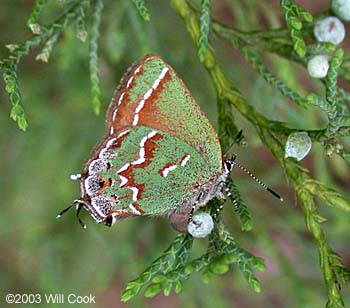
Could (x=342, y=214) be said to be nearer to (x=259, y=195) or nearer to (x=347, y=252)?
(x=259, y=195)

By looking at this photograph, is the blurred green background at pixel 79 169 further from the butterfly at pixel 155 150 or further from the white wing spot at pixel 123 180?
the white wing spot at pixel 123 180

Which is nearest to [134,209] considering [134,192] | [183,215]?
[134,192]

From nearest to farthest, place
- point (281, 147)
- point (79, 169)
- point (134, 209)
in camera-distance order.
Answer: point (134, 209)
point (281, 147)
point (79, 169)

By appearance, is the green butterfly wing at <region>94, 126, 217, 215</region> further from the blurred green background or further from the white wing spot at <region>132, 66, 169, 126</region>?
the blurred green background

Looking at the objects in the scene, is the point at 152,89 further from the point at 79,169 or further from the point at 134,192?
the point at 79,169

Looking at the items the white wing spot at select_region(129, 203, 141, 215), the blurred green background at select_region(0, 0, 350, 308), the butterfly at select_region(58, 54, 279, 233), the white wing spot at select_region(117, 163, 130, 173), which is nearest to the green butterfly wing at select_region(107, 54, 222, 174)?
the butterfly at select_region(58, 54, 279, 233)
